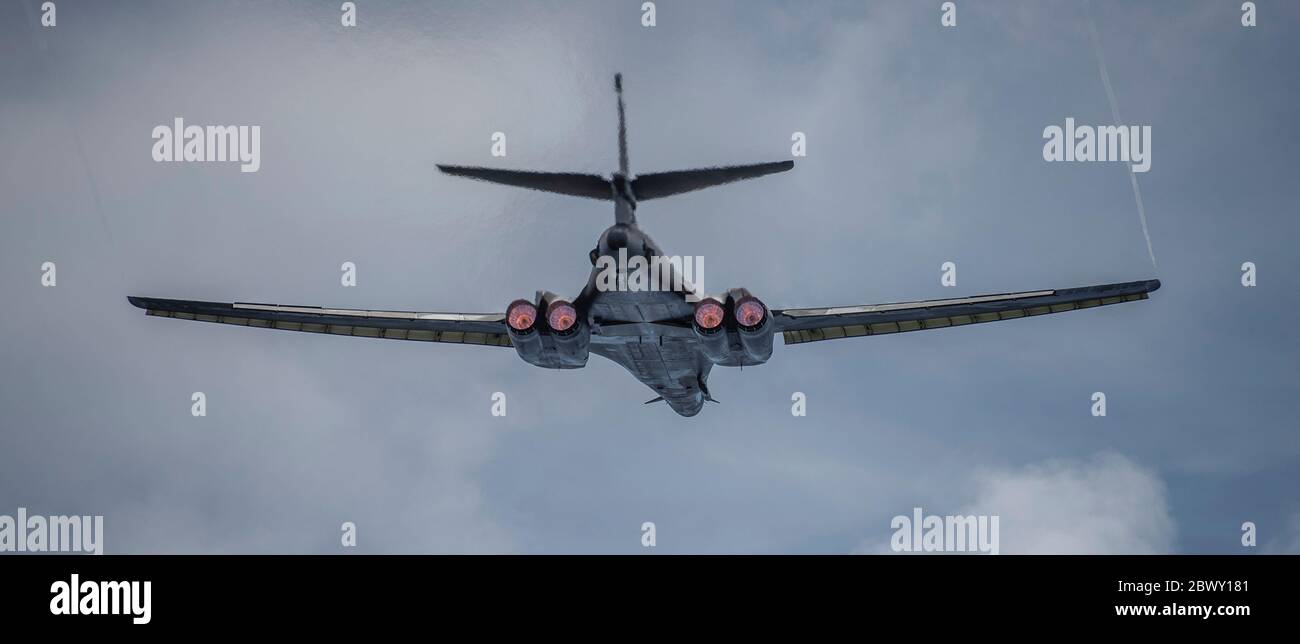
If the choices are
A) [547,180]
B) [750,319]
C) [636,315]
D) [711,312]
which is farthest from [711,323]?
[547,180]

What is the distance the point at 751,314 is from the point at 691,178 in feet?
17.1

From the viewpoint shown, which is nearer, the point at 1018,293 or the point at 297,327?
the point at 1018,293

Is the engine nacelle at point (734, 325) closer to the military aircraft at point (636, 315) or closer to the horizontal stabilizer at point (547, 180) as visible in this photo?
the military aircraft at point (636, 315)

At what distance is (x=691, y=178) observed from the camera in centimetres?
3525

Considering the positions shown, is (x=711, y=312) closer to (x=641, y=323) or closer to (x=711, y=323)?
(x=711, y=323)

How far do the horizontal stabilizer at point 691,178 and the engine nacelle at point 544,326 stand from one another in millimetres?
4725

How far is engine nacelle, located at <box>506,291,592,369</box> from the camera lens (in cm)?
3419

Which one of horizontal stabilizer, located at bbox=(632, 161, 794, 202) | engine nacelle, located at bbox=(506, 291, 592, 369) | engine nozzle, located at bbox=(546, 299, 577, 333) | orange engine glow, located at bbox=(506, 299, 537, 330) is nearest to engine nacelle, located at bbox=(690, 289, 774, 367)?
horizontal stabilizer, located at bbox=(632, 161, 794, 202)

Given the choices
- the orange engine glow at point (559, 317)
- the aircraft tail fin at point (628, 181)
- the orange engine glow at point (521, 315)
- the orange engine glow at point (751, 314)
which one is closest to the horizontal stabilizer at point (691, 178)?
A: the aircraft tail fin at point (628, 181)
